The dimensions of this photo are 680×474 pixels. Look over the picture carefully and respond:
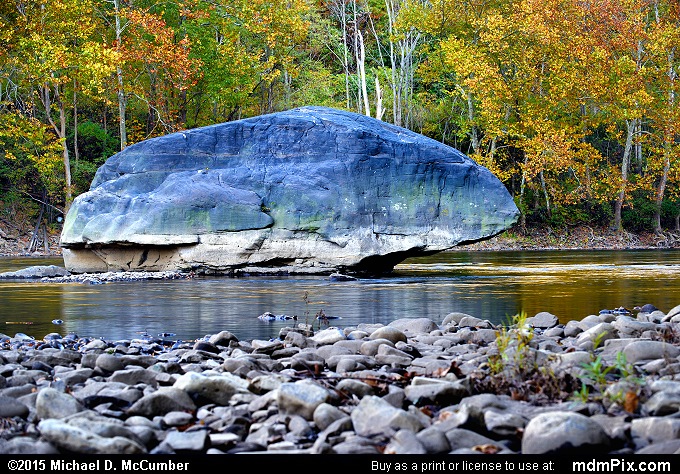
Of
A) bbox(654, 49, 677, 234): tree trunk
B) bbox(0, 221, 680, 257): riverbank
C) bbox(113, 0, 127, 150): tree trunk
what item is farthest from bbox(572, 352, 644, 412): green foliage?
bbox(654, 49, 677, 234): tree trunk

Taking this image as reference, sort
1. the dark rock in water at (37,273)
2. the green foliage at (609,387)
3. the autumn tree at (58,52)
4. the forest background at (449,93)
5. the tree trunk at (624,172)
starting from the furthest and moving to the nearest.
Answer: the tree trunk at (624,172) → the forest background at (449,93) → the autumn tree at (58,52) → the dark rock in water at (37,273) → the green foliage at (609,387)

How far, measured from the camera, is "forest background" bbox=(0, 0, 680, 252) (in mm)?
28875

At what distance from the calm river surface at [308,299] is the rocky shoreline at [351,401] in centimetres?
247

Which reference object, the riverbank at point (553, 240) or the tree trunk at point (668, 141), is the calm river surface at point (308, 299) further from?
the tree trunk at point (668, 141)

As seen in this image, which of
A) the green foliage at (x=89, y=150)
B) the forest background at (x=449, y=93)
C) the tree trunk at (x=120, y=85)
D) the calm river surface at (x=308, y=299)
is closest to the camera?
the calm river surface at (x=308, y=299)

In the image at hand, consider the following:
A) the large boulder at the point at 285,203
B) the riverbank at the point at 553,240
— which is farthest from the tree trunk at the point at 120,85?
the large boulder at the point at 285,203

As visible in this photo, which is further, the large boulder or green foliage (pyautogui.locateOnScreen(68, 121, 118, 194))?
green foliage (pyautogui.locateOnScreen(68, 121, 118, 194))

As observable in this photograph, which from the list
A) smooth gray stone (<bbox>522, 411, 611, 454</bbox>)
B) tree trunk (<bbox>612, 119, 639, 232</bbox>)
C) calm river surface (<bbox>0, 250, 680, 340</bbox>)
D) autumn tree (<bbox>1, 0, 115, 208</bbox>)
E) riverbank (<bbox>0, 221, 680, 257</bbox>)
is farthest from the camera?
tree trunk (<bbox>612, 119, 639, 232</bbox>)

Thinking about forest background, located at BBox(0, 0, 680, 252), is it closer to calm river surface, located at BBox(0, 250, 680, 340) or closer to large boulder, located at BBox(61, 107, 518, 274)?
large boulder, located at BBox(61, 107, 518, 274)

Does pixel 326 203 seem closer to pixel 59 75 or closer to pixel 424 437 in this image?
pixel 424 437

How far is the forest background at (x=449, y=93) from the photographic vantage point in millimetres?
28875

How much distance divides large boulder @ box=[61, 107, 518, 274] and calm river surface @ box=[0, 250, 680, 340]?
85 centimetres

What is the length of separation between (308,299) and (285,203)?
5194mm

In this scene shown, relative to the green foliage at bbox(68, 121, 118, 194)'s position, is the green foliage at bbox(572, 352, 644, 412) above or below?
below
